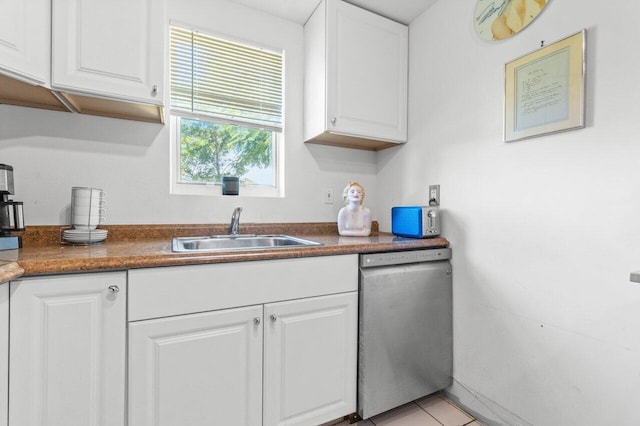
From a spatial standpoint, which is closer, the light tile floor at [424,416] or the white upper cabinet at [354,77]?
the light tile floor at [424,416]

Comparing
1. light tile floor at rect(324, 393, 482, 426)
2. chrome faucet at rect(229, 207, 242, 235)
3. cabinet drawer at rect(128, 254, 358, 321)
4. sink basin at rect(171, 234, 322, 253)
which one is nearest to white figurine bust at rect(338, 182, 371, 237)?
sink basin at rect(171, 234, 322, 253)

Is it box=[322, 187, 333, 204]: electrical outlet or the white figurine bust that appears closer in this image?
the white figurine bust

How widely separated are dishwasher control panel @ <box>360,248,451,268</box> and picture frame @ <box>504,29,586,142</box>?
26.4 inches

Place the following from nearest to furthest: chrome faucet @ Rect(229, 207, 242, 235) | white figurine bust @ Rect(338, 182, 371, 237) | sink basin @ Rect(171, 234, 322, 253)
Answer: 1. sink basin @ Rect(171, 234, 322, 253)
2. chrome faucet @ Rect(229, 207, 242, 235)
3. white figurine bust @ Rect(338, 182, 371, 237)

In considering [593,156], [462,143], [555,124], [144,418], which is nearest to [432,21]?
[462,143]

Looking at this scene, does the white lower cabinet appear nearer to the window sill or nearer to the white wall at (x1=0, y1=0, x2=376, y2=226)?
the white wall at (x1=0, y1=0, x2=376, y2=226)

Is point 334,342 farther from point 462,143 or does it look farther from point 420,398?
point 462,143

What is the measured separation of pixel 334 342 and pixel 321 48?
5.52 ft

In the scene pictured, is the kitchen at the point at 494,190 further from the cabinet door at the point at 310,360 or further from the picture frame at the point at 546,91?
the cabinet door at the point at 310,360

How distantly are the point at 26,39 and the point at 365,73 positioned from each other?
5.29ft

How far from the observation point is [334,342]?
139 centimetres

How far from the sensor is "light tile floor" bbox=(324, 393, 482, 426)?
59.6 inches

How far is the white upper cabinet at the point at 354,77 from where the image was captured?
5.89 feet

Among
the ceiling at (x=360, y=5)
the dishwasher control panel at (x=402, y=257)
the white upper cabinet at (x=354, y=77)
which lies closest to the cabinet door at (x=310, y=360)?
the dishwasher control panel at (x=402, y=257)
